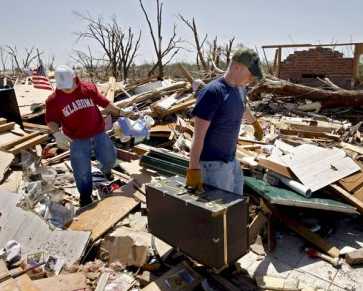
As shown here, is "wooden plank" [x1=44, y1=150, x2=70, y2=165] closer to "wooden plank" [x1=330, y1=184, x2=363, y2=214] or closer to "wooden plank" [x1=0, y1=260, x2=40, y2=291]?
"wooden plank" [x1=0, y1=260, x2=40, y2=291]

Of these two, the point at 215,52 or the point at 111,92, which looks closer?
the point at 111,92

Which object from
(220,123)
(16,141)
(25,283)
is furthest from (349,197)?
(16,141)

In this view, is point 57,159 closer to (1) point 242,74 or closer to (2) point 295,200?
(2) point 295,200

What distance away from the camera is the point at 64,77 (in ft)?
13.3

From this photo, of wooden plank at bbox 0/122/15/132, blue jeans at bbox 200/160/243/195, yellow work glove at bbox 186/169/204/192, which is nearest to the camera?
yellow work glove at bbox 186/169/204/192

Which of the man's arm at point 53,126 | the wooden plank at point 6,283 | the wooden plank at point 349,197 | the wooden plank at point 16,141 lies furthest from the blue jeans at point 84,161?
the wooden plank at point 349,197

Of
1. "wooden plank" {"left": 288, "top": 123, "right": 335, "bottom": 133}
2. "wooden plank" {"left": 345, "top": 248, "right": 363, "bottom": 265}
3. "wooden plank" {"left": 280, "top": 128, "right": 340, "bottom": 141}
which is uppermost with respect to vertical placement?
"wooden plank" {"left": 288, "top": 123, "right": 335, "bottom": 133}

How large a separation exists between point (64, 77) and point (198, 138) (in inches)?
79.3

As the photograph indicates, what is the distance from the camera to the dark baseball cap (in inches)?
105

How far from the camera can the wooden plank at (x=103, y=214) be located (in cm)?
370

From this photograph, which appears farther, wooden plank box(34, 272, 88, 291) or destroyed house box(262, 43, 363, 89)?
destroyed house box(262, 43, 363, 89)

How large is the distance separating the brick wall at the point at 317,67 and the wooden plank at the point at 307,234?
9572 mm

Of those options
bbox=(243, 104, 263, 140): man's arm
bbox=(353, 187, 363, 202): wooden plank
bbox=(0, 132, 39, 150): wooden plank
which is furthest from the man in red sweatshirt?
bbox=(353, 187, 363, 202): wooden plank

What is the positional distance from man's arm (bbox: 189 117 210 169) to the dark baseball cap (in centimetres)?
49
